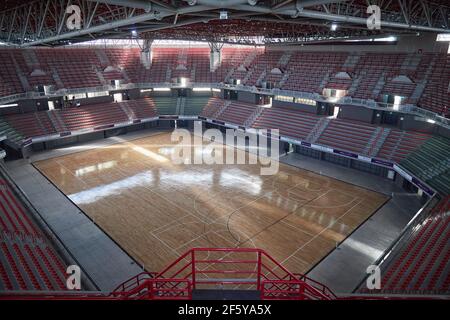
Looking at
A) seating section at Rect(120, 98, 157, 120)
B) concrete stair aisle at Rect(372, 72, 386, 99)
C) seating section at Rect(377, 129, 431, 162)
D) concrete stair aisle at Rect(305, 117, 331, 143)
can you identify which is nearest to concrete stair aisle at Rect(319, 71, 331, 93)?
concrete stair aisle at Rect(305, 117, 331, 143)

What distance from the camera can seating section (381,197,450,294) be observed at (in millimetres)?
12281

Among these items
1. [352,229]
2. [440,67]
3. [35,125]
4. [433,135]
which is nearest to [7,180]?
[35,125]

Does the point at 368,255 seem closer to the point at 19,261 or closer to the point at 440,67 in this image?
the point at 19,261

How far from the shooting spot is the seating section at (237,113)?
39.0m

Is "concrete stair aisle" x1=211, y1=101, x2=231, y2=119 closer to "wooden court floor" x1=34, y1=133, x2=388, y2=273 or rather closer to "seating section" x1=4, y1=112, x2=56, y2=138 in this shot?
"wooden court floor" x1=34, y1=133, x2=388, y2=273

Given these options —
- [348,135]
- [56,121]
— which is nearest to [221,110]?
[348,135]

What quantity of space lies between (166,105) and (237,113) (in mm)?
10073

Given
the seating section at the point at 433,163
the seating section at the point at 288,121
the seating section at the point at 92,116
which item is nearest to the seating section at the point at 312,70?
the seating section at the point at 288,121

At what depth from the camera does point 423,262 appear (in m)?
13.8

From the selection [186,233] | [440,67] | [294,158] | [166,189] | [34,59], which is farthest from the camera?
[34,59]

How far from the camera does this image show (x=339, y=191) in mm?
24641

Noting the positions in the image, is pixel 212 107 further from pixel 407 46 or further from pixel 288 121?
pixel 407 46
